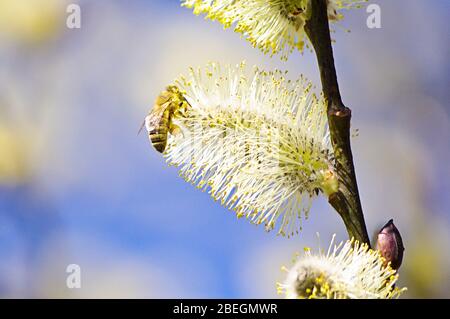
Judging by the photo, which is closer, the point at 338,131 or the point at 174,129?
the point at 338,131

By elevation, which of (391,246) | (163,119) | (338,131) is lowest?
(391,246)

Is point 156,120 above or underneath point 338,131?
above

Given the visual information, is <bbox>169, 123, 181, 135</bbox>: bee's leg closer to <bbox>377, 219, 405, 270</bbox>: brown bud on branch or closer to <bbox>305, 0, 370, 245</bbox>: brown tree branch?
<bbox>305, 0, 370, 245</bbox>: brown tree branch

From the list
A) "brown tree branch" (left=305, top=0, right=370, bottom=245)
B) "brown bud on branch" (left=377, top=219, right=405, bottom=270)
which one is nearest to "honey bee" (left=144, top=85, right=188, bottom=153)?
"brown tree branch" (left=305, top=0, right=370, bottom=245)

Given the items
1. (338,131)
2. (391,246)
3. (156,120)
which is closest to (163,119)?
(156,120)

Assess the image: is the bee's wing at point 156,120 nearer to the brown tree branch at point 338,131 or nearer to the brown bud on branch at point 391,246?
the brown tree branch at point 338,131

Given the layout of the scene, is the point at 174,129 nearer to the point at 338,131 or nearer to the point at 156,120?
the point at 156,120
